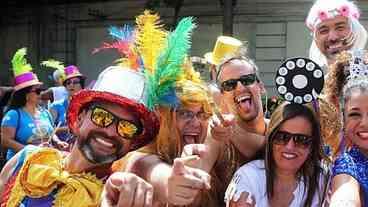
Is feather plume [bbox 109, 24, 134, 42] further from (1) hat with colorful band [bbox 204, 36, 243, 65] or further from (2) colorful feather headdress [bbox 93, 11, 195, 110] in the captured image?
A: (1) hat with colorful band [bbox 204, 36, 243, 65]

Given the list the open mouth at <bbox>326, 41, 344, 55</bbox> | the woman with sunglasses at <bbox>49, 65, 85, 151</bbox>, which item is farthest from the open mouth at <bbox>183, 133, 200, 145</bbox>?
the woman with sunglasses at <bbox>49, 65, 85, 151</bbox>

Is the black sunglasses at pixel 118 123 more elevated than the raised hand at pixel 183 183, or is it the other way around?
the black sunglasses at pixel 118 123

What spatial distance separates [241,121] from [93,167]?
26.3 inches

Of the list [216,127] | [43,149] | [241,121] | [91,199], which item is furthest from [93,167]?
[241,121]

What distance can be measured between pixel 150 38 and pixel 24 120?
3300mm

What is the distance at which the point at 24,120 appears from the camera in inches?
208

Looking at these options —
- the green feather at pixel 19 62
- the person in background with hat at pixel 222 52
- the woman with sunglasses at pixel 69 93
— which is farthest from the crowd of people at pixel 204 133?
the woman with sunglasses at pixel 69 93

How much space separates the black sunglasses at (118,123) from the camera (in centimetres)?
220

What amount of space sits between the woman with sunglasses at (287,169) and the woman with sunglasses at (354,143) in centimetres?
10

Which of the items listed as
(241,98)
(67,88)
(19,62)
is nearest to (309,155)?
(241,98)

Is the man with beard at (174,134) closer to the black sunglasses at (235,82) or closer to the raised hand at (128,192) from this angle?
the black sunglasses at (235,82)

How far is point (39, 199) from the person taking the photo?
2348 millimetres

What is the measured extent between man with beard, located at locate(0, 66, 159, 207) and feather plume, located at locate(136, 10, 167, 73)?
81mm

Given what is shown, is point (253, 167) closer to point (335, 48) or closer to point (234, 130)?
point (234, 130)
